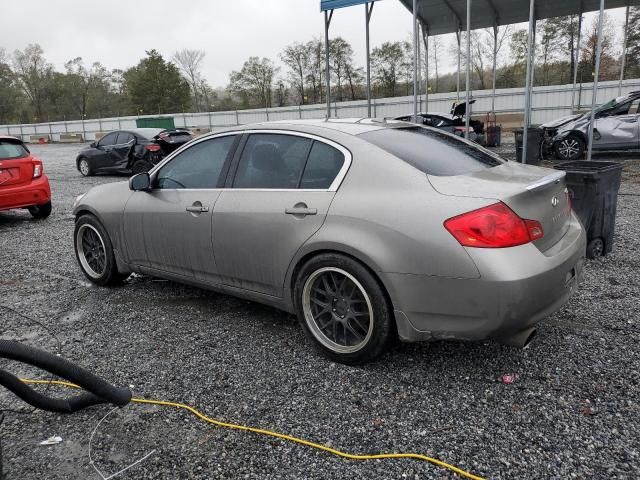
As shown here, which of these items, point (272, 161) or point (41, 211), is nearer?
point (272, 161)

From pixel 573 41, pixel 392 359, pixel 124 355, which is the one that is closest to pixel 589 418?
pixel 392 359

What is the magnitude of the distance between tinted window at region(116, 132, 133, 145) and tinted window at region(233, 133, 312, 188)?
40.5 feet

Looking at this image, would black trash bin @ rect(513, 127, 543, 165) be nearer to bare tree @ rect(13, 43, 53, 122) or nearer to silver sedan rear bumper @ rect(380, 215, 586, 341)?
silver sedan rear bumper @ rect(380, 215, 586, 341)

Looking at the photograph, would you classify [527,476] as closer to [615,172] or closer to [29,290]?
[615,172]

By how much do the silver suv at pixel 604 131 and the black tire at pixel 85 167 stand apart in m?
13.2

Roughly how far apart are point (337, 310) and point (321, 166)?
3.11 feet

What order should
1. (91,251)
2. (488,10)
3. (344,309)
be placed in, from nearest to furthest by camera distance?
(344,309) → (91,251) → (488,10)

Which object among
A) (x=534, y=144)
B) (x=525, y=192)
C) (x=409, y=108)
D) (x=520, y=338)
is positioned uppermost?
(x=409, y=108)

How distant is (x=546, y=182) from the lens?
121 inches

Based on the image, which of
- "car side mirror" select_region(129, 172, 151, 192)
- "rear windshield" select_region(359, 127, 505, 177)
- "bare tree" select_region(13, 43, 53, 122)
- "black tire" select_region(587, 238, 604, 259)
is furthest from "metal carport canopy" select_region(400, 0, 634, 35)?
"bare tree" select_region(13, 43, 53, 122)

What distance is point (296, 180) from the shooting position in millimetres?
3445

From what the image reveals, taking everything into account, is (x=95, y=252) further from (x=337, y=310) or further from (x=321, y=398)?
(x=321, y=398)

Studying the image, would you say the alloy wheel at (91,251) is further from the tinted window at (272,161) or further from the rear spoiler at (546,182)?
the rear spoiler at (546,182)

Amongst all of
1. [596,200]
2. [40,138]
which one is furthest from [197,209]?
[40,138]
